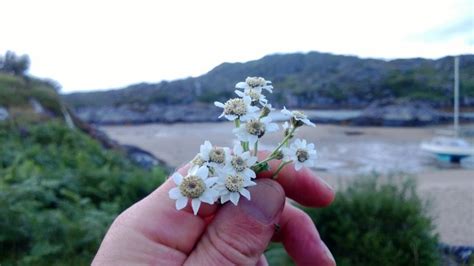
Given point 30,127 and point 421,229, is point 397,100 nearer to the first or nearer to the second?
point 30,127

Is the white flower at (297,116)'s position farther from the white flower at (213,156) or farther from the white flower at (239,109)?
the white flower at (213,156)

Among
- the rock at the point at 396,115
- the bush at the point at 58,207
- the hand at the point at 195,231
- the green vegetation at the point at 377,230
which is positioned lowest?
the rock at the point at 396,115

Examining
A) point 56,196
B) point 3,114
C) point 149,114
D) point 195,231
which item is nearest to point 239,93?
point 195,231

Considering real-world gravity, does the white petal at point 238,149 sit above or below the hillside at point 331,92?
above

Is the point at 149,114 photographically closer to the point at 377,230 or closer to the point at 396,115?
the point at 396,115

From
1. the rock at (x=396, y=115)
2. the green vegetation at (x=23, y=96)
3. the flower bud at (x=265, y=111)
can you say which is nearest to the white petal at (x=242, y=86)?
the flower bud at (x=265, y=111)

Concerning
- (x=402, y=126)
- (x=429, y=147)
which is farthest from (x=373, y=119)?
(x=429, y=147)

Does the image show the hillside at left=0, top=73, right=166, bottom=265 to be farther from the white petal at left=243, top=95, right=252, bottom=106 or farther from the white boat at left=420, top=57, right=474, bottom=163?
the white boat at left=420, top=57, right=474, bottom=163
